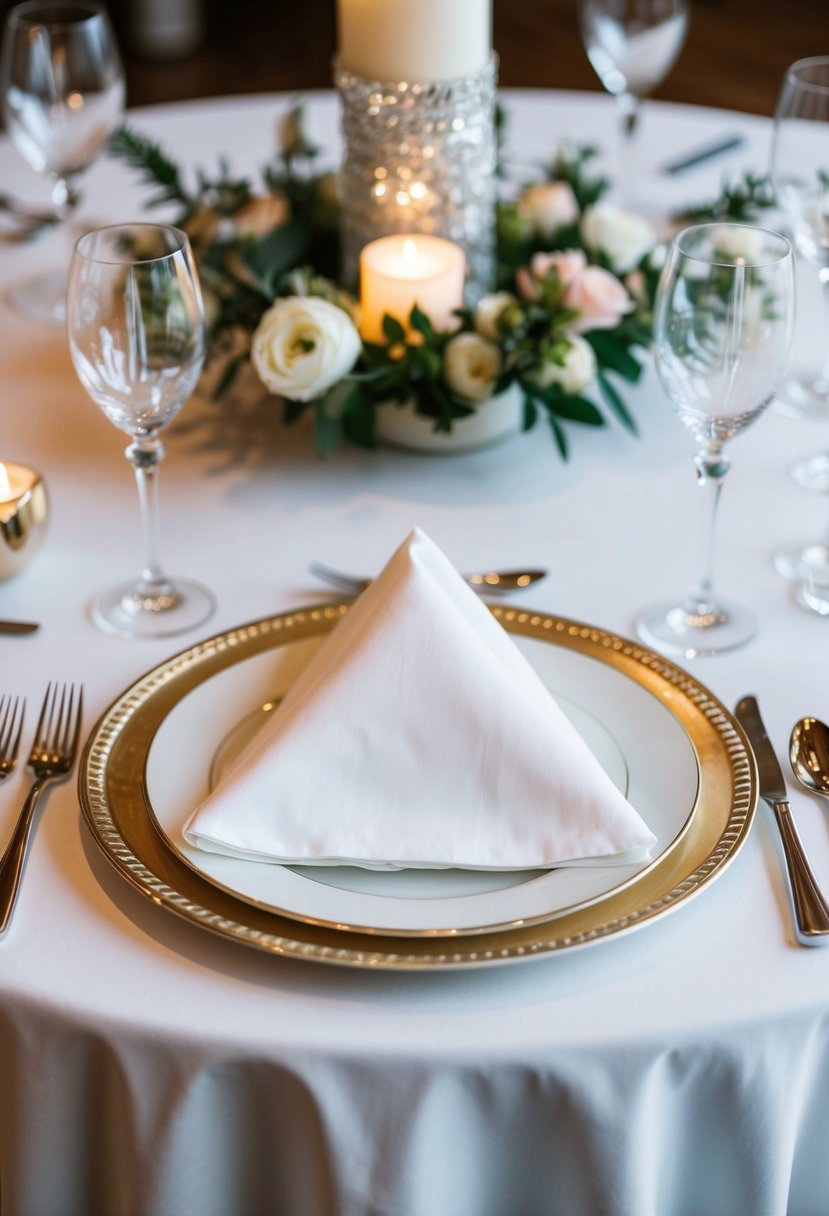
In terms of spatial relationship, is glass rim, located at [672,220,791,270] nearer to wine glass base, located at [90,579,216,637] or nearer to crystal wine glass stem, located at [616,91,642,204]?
wine glass base, located at [90,579,216,637]

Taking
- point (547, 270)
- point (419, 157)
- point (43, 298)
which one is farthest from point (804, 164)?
point (43, 298)

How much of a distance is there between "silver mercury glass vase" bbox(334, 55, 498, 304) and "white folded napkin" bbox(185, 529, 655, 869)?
62cm

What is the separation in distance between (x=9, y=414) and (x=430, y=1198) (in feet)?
2.97

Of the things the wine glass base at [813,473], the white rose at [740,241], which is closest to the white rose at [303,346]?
the white rose at [740,241]

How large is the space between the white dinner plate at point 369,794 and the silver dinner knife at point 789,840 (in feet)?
0.19

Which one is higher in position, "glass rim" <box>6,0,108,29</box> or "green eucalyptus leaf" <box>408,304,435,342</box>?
"glass rim" <box>6,0,108,29</box>

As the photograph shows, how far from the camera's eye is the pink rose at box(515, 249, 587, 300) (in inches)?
50.6

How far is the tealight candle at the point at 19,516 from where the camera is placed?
110 centimetres

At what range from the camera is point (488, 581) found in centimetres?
111

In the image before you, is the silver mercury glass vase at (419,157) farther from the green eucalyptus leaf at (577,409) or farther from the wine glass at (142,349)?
the wine glass at (142,349)

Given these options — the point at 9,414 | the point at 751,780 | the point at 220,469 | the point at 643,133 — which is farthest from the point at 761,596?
the point at 643,133

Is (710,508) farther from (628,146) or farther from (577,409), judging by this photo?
(628,146)

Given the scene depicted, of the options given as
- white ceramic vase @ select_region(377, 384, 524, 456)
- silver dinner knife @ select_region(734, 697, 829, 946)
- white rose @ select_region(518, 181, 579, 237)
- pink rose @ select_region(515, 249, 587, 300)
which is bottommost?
silver dinner knife @ select_region(734, 697, 829, 946)

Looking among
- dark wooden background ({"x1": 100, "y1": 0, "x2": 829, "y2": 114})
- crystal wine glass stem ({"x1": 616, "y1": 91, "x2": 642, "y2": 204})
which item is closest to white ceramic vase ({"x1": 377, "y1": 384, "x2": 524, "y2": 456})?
crystal wine glass stem ({"x1": 616, "y1": 91, "x2": 642, "y2": 204})
